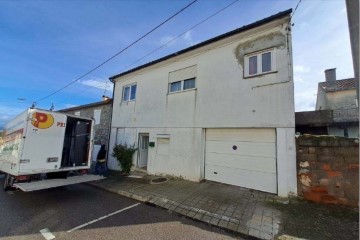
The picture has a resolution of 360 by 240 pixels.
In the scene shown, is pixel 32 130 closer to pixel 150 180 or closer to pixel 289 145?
pixel 150 180

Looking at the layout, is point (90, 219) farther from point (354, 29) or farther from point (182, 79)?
point (182, 79)

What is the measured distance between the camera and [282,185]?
5895mm

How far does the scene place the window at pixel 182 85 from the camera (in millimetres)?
8781

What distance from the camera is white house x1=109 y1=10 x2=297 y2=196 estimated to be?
6207mm

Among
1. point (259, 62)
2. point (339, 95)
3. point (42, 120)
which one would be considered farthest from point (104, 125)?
point (339, 95)

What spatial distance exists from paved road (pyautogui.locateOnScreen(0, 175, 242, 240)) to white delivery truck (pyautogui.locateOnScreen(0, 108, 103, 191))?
0.60 metres

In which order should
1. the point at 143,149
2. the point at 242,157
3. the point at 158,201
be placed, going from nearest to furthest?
the point at 158,201 < the point at 242,157 < the point at 143,149

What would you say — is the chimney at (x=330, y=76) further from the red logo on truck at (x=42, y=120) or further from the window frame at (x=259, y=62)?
the red logo on truck at (x=42, y=120)

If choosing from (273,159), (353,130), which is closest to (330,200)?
(273,159)

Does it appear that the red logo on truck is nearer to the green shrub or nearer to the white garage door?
the green shrub

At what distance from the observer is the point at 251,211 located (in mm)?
4883

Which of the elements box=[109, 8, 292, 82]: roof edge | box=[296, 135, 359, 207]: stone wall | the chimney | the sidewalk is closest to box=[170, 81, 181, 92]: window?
box=[109, 8, 292, 82]: roof edge

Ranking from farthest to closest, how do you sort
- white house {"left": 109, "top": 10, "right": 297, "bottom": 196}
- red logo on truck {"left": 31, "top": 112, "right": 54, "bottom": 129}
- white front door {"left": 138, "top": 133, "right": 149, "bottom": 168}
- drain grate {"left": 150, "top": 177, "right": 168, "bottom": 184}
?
white front door {"left": 138, "top": 133, "right": 149, "bottom": 168} < drain grate {"left": 150, "top": 177, "right": 168, "bottom": 184} < white house {"left": 109, "top": 10, "right": 297, "bottom": 196} < red logo on truck {"left": 31, "top": 112, "right": 54, "bottom": 129}

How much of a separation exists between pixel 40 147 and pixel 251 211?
6.79 meters
